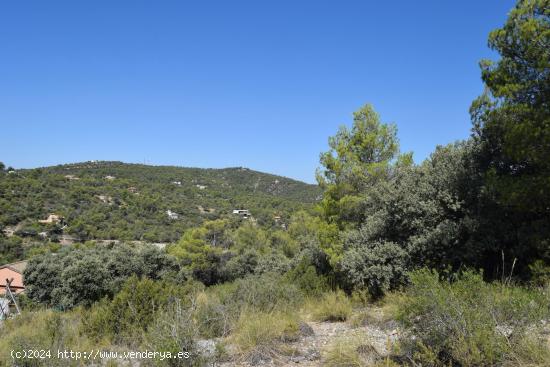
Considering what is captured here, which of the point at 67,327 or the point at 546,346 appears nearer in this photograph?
the point at 546,346

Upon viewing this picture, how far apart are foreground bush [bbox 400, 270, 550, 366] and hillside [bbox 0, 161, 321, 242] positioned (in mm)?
45718

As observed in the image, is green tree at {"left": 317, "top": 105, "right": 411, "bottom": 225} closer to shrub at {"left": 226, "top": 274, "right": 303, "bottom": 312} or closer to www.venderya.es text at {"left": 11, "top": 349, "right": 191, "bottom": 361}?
shrub at {"left": 226, "top": 274, "right": 303, "bottom": 312}

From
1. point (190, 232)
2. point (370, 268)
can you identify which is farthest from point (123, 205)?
point (370, 268)

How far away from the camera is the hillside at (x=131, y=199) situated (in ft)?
147

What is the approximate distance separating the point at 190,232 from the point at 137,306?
2875cm

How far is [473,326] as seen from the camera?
3475 millimetres

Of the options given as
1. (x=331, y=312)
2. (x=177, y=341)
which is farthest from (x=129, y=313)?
(x=331, y=312)

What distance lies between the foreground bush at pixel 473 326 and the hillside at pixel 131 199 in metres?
45.7

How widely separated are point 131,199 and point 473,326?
193 feet

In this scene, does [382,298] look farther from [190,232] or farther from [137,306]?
[190,232]

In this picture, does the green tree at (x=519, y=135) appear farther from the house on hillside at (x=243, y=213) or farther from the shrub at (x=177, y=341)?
the house on hillside at (x=243, y=213)

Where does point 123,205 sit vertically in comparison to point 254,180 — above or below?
below

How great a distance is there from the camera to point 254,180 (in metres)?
89.2

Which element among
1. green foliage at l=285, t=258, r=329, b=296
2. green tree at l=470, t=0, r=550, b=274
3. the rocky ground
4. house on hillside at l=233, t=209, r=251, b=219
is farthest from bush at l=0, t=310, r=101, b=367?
house on hillside at l=233, t=209, r=251, b=219
